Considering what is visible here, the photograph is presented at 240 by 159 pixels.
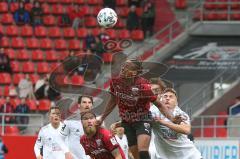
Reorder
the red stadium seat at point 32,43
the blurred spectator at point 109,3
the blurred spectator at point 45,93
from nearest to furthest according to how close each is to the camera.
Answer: the blurred spectator at point 45,93, the red stadium seat at point 32,43, the blurred spectator at point 109,3

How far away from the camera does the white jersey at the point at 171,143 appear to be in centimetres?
1325


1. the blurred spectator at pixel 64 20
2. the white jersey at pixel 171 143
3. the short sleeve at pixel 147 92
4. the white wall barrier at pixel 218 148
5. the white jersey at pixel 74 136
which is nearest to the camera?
the short sleeve at pixel 147 92

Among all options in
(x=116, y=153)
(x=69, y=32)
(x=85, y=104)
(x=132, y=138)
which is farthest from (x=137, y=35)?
(x=116, y=153)

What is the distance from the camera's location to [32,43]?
94.9 feet

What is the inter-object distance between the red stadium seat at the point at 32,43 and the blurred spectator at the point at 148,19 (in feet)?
11.1

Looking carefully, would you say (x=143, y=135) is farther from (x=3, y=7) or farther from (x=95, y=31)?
(x=3, y=7)

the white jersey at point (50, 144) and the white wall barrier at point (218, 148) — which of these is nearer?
the white jersey at point (50, 144)

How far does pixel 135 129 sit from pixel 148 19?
16.6 m

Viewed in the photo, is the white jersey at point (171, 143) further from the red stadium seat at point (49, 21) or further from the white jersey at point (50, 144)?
the red stadium seat at point (49, 21)

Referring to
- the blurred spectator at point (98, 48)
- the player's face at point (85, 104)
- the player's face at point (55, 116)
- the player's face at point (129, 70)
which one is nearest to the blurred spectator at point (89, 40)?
the blurred spectator at point (98, 48)

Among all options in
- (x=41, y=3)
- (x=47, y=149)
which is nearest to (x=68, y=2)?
(x=41, y=3)

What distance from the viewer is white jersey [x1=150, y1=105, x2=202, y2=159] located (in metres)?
13.2

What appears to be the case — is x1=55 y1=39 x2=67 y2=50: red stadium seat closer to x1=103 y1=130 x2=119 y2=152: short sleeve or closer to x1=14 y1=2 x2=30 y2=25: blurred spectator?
x1=14 y1=2 x2=30 y2=25: blurred spectator

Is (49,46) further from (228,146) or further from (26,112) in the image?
(228,146)
